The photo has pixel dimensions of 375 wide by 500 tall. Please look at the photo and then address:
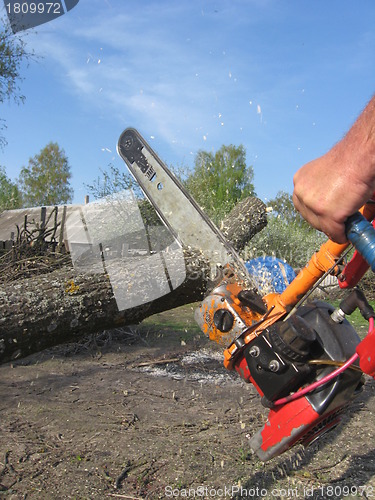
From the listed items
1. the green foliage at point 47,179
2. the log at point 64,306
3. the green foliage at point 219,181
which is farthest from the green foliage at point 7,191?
the log at point 64,306

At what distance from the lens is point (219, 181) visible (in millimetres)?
12320

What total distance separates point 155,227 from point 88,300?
8.97 ft

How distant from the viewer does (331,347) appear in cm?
152

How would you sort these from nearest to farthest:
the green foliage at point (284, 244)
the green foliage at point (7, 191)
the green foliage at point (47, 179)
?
1. the green foliage at point (284, 244)
2. the green foliage at point (7, 191)
3. the green foliage at point (47, 179)

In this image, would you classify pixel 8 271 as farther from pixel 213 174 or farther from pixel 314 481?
pixel 213 174

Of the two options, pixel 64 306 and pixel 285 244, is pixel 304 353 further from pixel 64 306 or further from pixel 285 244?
pixel 285 244

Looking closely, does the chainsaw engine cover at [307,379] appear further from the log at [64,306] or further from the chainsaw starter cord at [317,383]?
the log at [64,306]

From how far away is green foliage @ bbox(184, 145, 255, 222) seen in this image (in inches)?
363

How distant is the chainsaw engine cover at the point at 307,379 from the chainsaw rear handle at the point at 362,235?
518 mm

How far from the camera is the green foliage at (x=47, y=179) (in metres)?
41.4

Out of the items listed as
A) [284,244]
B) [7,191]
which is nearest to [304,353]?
[284,244]

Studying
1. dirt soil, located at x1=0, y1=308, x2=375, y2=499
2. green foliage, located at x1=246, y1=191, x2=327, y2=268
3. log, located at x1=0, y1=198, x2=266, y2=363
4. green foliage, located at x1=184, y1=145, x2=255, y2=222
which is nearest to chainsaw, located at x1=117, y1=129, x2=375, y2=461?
dirt soil, located at x1=0, y1=308, x2=375, y2=499

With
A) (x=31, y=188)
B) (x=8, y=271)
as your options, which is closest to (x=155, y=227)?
(x=8, y=271)

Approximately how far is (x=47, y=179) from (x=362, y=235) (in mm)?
44298
